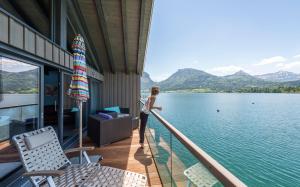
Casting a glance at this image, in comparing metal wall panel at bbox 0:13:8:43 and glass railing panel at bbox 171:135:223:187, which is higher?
metal wall panel at bbox 0:13:8:43

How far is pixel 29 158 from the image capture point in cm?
200

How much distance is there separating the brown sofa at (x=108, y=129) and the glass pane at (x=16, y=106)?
1.68m

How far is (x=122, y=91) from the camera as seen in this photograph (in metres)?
8.45

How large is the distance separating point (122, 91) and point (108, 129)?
13.4 ft

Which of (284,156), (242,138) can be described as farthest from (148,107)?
(242,138)

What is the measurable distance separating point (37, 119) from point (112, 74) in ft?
18.7

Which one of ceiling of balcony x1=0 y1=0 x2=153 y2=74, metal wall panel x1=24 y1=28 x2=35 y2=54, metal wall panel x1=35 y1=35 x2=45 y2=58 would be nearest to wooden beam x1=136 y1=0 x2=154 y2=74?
ceiling of balcony x1=0 y1=0 x2=153 y2=74

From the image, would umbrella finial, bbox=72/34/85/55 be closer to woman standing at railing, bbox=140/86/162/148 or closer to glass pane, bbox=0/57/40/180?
glass pane, bbox=0/57/40/180

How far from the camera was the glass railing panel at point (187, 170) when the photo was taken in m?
1.31

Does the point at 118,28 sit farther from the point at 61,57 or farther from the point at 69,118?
the point at 69,118

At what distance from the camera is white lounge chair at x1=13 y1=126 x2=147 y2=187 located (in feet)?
6.29

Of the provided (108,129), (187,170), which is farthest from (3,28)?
(108,129)

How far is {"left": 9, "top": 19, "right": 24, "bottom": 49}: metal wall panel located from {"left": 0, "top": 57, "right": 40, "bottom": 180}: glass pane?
563mm

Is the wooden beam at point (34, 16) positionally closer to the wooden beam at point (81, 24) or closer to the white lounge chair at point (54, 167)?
the wooden beam at point (81, 24)
